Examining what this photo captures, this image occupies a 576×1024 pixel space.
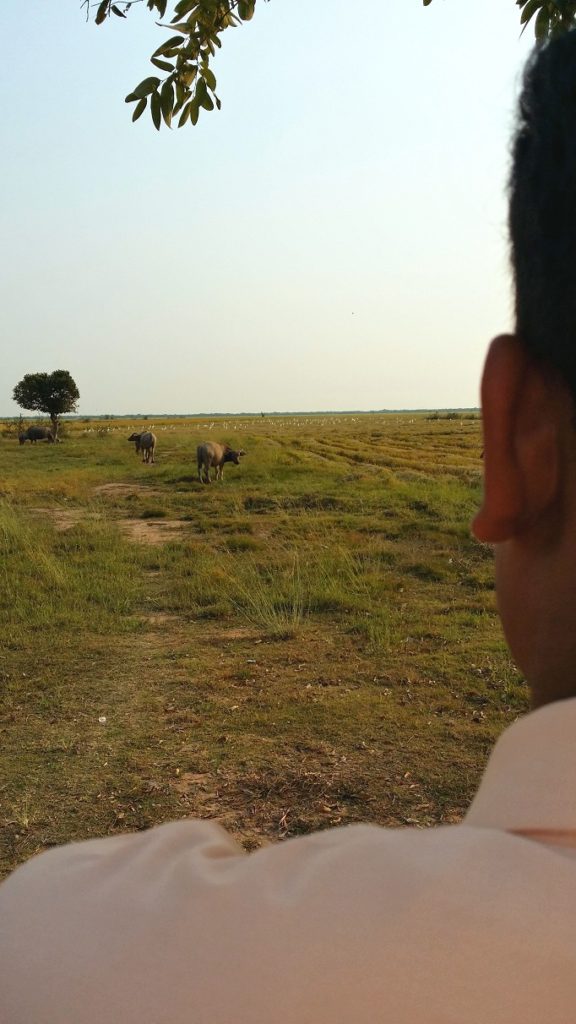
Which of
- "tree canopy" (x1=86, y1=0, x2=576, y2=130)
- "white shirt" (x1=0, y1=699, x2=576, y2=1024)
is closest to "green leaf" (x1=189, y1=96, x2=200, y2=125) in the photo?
"tree canopy" (x1=86, y1=0, x2=576, y2=130)

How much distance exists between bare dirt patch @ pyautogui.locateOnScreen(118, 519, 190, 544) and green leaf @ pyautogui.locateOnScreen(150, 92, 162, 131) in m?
8.12

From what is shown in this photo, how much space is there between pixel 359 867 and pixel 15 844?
3401mm

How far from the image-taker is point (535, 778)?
48cm

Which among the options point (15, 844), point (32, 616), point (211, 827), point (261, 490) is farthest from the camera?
point (261, 490)

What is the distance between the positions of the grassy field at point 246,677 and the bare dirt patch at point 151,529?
0.16 metres

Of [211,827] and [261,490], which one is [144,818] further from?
[261,490]

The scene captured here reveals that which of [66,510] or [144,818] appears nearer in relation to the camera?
[144,818]

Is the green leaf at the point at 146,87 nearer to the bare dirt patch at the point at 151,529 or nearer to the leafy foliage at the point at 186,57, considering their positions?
the leafy foliage at the point at 186,57

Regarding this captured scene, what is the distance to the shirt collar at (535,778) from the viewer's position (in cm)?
47

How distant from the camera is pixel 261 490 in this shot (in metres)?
Answer: 16.8

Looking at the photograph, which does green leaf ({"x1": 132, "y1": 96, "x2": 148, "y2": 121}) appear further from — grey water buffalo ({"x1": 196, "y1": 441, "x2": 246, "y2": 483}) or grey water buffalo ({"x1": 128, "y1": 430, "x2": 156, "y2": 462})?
grey water buffalo ({"x1": 128, "y1": 430, "x2": 156, "y2": 462})

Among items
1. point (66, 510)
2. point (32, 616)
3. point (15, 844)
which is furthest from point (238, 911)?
point (66, 510)

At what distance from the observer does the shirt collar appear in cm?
47

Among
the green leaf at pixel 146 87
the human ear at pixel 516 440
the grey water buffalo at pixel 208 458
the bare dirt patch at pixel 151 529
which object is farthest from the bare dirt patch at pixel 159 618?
the grey water buffalo at pixel 208 458
